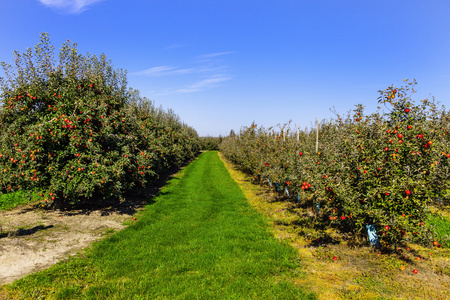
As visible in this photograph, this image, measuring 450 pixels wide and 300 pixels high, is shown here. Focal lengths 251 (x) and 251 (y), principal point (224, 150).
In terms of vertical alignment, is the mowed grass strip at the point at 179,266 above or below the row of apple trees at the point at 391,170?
below

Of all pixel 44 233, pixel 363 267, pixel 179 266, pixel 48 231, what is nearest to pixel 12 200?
Result: pixel 48 231

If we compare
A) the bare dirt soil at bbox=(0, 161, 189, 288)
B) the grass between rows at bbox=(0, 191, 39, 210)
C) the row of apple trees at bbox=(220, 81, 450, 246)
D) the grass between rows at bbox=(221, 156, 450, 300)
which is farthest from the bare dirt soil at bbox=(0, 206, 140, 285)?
the row of apple trees at bbox=(220, 81, 450, 246)

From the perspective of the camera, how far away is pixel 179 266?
5980mm

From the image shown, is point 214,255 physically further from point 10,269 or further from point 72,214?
point 72,214

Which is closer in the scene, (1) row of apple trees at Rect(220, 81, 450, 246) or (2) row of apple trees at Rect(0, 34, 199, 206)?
(1) row of apple trees at Rect(220, 81, 450, 246)

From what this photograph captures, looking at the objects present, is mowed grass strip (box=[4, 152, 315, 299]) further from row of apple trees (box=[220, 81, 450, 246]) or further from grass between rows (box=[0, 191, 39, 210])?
grass between rows (box=[0, 191, 39, 210])

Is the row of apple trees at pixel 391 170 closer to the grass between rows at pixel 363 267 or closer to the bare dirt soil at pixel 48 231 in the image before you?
the grass between rows at pixel 363 267

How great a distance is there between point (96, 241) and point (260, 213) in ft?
20.7

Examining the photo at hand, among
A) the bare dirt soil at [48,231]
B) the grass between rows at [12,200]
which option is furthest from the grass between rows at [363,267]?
the grass between rows at [12,200]

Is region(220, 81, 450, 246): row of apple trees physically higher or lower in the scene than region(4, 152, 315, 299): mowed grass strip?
higher

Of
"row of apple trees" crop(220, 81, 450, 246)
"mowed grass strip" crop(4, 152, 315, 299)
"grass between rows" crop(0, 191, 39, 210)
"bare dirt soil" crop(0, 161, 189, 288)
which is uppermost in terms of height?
"row of apple trees" crop(220, 81, 450, 246)

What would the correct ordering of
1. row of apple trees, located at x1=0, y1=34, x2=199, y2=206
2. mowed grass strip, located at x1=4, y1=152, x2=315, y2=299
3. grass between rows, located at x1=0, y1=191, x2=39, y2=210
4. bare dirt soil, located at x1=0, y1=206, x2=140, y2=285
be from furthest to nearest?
grass between rows, located at x1=0, y1=191, x2=39, y2=210
row of apple trees, located at x1=0, y1=34, x2=199, y2=206
bare dirt soil, located at x1=0, y1=206, x2=140, y2=285
mowed grass strip, located at x1=4, y1=152, x2=315, y2=299

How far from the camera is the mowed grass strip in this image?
4918mm

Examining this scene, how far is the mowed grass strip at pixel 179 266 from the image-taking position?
492 centimetres
